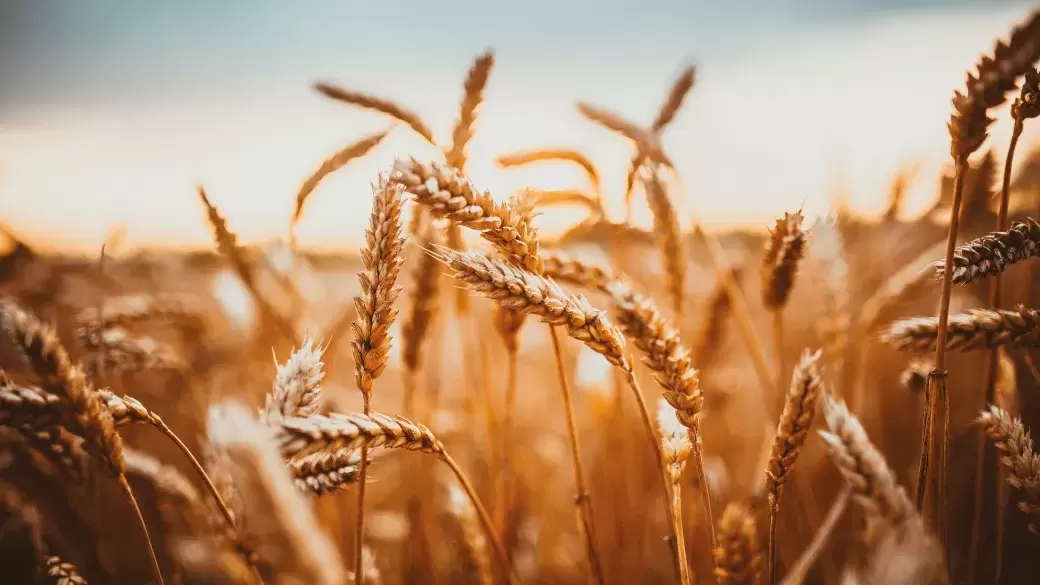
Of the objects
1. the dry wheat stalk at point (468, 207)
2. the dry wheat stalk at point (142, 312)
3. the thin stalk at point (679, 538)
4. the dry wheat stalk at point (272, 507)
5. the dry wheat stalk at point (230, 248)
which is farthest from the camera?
the dry wheat stalk at point (142, 312)

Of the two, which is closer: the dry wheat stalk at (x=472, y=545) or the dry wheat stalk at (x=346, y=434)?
the dry wheat stalk at (x=346, y=434)

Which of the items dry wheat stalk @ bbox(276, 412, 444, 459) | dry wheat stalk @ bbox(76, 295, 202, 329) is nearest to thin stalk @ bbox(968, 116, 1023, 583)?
dry wheat stalk @ bbox(276, 412, 444, 459)

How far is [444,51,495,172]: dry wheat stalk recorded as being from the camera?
3.72 ft

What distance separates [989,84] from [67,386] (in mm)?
1248

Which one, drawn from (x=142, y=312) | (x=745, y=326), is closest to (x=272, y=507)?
(x=745, y=326)

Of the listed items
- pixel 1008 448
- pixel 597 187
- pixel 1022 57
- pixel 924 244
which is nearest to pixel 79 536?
pixel 597 187

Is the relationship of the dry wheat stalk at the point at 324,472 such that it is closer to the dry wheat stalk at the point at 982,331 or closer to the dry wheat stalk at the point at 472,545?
the dry wheat stalk at the point at 472,545

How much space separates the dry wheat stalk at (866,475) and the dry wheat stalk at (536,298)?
26 centimetres

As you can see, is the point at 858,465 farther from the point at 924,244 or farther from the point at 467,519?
the point at 924,244

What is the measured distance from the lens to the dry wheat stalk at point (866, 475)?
21.2 inches

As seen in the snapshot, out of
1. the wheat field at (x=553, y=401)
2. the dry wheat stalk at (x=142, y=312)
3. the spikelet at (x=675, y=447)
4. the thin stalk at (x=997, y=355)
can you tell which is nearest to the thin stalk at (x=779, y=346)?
the wheat field at (x=553, y=401)

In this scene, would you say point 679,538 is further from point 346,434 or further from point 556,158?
point 556,158

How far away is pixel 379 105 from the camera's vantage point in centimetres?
120

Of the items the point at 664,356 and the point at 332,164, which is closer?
the point at 664,356
